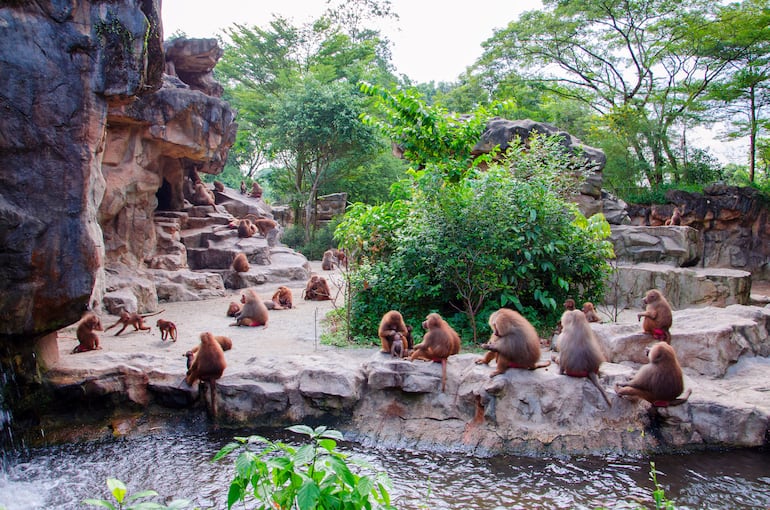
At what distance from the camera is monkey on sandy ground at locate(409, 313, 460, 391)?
7129mm

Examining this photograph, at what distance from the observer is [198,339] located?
33.2ft

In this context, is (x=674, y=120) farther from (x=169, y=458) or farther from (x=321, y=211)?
(x=169, y=458)

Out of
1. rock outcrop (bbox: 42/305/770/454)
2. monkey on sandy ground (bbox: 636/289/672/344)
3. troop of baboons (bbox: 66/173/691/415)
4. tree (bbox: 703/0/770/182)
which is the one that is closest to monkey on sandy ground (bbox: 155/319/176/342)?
troop of baboons (bbox: 66/173/691/415)

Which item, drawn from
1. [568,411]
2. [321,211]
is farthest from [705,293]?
[321,211]

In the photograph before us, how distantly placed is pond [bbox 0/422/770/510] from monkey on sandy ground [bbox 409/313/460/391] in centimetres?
124

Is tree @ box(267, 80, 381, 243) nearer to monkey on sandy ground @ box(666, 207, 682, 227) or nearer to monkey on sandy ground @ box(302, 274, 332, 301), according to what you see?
monkey on sandy ground @ box(302, 274, 332, 301)

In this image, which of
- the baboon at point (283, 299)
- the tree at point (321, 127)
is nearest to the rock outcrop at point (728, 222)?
the tree at point (321, 127)

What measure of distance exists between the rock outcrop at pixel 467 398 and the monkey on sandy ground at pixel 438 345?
0.15 meters

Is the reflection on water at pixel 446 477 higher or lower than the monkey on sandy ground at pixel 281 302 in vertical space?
lower

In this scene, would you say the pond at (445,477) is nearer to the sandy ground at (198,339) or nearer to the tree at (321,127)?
the sandy ground at (198,339)

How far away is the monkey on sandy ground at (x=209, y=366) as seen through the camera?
7.06 metres

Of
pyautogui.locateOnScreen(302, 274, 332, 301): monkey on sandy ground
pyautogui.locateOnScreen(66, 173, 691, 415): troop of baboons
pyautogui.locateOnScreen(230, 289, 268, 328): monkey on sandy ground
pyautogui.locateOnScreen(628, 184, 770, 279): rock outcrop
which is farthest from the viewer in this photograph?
pyautogui.locateOnScreen(628, 184, 770, 279): rock outcrop

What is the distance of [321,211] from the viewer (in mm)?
28312

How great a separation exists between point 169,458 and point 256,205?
17.2m
